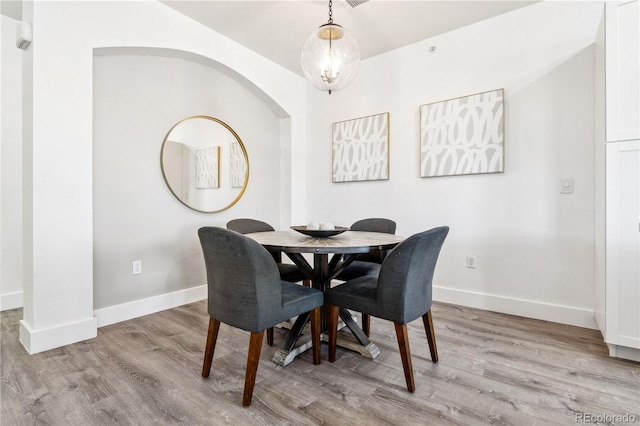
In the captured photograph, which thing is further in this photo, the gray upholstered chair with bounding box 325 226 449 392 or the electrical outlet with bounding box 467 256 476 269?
the electrical outlet with bounding box 467 256 476 269

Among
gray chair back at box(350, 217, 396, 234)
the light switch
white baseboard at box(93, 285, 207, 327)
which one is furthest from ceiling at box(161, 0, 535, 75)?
white baseboard at box(93, 285, 207, 327)

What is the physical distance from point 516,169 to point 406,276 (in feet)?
6.20

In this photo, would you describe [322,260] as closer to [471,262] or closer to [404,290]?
[404,290]

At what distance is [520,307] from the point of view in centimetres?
270

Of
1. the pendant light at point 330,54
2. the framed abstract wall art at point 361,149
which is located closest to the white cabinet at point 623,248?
the pendant light at point 330,54

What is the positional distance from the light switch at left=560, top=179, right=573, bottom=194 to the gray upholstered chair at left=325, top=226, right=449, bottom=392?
1.58 meters

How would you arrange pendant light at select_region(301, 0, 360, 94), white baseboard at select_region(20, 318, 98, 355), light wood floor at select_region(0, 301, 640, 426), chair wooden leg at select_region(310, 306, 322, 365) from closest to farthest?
light wood floor at select_region(0, 301, 640, 426)
chair wooden leg at select_region(310, 306, 322, 365)
white baseboard at select_region(20, 318, 98, 355)
pendant light at select_region(301, 0, 360, 94)

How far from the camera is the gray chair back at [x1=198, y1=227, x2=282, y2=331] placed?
4.71ft

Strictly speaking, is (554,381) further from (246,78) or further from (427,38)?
(246,78)

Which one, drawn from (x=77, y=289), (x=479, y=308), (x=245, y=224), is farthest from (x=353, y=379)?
(x=77, y=289)

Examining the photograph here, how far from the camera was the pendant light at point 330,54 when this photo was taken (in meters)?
2.10

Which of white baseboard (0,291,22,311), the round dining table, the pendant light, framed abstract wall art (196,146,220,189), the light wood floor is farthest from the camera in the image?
framed abstract wall art (196,146,220,189)

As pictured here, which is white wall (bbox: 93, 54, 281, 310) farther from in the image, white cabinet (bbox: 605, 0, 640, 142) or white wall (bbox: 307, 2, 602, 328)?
white cabinet (bbox: 605, 0, 640, 142)

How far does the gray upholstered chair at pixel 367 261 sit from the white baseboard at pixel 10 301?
2969 millimetres
